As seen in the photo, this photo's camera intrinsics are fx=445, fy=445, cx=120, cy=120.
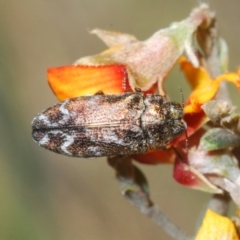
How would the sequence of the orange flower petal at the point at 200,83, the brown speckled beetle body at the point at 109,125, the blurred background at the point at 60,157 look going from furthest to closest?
the blurred background at the point at 60,157 < the brown speckled beetle body at the point at 109,125 < the orange flower petal at the point at 200,83

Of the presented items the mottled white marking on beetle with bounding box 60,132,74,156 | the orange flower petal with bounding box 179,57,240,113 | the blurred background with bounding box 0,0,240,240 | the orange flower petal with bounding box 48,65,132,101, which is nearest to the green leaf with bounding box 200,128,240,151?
the orange flower petal with bounding box 179,57,240,113

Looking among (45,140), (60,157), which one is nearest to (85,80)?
(45,140)

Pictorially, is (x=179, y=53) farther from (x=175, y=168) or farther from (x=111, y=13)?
(x=111, y=13)

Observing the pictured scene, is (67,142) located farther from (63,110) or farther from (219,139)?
(219,139)

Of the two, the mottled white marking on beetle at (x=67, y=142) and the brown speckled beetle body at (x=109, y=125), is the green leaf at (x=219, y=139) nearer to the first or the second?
the brown speckled beetle body at (x=109, y=125)

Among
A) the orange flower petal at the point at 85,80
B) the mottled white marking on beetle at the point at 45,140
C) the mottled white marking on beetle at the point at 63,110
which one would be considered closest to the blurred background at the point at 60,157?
the mottled white marking on beetle at the point at 45,140

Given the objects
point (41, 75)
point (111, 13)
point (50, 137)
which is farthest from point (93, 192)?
point (50, 137)
